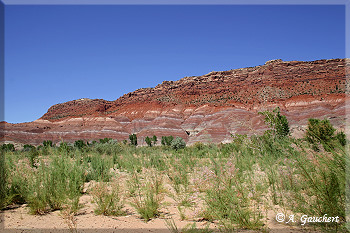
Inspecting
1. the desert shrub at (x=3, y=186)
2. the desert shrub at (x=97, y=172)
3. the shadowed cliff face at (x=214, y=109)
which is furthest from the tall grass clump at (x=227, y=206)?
the shadowed cliff face at (x=214, y=109)

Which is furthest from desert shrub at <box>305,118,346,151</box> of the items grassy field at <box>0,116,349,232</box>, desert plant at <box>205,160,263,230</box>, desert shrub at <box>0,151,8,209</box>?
desert shrub at <box>0,151,8,209</box>

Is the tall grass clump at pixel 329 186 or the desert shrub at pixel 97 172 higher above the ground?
the tall grass clump at pixel 329 186

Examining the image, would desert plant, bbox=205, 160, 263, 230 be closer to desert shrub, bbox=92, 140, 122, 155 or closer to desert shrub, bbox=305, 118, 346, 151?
desert shrub, bbox=305, 118, 346, 151

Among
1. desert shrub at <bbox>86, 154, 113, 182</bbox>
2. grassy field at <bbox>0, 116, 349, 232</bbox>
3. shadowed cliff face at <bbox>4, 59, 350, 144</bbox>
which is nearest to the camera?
grassy field at <bbox>0, 116, 349, 232</bbox>

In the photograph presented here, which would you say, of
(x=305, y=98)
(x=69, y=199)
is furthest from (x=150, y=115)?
(x=69, y=199)

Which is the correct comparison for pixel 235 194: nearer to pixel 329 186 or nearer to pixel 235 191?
pixel 235 191

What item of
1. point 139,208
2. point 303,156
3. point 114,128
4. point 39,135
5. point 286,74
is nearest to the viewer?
point 303,156

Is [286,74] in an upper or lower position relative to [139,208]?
upper

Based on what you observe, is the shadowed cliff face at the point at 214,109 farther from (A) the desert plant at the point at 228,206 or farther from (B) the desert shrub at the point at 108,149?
(A) the desert plant at the point at 228,206

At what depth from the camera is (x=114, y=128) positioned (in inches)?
3007

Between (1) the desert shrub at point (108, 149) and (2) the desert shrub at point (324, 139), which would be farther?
(1) the desert shrub at point (108, 149)

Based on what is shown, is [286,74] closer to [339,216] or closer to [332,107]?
[332,107]

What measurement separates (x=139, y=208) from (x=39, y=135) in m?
79.6

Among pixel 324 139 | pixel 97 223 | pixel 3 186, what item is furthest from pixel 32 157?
pixel 324 139
